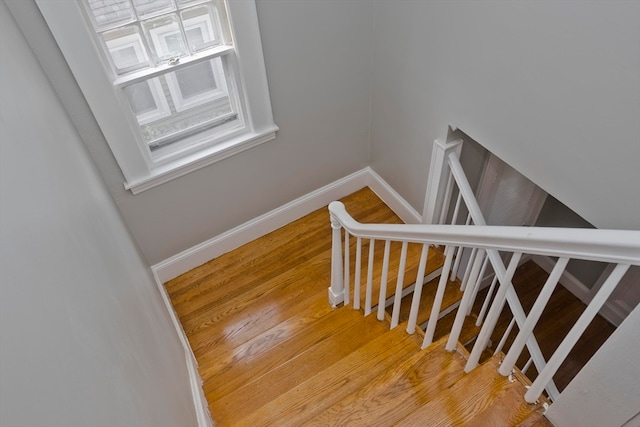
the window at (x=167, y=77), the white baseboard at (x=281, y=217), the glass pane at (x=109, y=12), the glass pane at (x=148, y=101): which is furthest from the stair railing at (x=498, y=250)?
the glass pane at (x=109, y=12)

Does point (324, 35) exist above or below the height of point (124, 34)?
below

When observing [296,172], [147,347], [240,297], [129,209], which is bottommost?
[240,297]

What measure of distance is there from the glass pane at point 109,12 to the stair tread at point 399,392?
1.90 meters

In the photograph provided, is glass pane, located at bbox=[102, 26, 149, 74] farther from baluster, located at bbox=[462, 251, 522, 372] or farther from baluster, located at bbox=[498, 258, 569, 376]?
baluster, located at bbox=[498, 258, 569, 376]

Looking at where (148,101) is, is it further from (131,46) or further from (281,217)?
(281,217)

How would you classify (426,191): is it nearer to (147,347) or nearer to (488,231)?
(488,231)

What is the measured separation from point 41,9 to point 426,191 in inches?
81.8

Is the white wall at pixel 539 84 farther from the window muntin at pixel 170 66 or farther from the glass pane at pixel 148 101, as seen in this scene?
the glass pane at pixel 148 101

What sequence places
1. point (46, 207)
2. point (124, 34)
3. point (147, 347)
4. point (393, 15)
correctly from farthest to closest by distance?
point (393, 15) < point (124, 34) < point (147, 347) < point (46, 207)

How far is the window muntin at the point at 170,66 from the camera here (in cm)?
197

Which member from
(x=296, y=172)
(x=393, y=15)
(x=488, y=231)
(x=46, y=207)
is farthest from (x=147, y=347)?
(x=393, y=15)

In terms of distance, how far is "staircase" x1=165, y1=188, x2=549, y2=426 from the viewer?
5.40ft

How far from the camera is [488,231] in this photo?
51.4 inches

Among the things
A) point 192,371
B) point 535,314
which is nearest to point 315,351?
point 192,371
